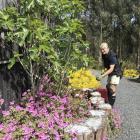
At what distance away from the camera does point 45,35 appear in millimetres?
7098

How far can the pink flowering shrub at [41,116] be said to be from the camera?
20.8 ft

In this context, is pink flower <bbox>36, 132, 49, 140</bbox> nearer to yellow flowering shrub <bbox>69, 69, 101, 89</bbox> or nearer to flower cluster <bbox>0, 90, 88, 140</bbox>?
flower cluster <bbox>0, 90, 88, 140</bbox>

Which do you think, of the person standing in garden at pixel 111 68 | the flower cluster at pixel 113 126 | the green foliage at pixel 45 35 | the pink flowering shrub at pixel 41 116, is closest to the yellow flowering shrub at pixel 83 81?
the person standing in garden at pixel 111 68

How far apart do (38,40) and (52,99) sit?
1.16 meters

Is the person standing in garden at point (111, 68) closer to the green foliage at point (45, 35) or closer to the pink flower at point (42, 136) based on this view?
the green foliage at point (45, 35)

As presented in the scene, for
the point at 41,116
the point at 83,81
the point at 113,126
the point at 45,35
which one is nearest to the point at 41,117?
the point at 41,116

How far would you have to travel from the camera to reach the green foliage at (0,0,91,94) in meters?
7.04

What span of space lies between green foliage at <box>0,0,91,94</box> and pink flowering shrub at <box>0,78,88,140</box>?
496mm

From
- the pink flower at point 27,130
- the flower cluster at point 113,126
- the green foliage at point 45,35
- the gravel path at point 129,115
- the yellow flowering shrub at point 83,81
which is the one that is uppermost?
the green foliage at point 45,35

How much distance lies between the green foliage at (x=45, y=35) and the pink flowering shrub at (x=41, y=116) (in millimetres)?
496

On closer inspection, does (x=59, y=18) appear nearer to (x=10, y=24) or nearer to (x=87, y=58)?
(x=87, y=58)

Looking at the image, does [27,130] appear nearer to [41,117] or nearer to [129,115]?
[41,117]

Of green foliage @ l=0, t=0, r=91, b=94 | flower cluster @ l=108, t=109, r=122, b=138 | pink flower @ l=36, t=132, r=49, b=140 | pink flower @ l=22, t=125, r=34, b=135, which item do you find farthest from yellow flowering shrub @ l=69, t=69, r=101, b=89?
pink flower @ l=36, t=132, r=49, b=140

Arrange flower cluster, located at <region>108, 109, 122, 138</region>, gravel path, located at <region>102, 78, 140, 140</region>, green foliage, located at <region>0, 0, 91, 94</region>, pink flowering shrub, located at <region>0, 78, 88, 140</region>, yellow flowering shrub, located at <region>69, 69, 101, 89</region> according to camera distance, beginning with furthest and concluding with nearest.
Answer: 1. yellow flowering shrub, located at <region>69, 69, 101, 89</region>
2. gravel path, located at <region>102, 78, 140, 140</region>
3. flower cluster, located at <region>108, 109, 122, 138</region>
4. green foliage, located at <region>0, 0, 91, 94</region>
5. pink flowering shrub, located at <region>0, 78, 88, 140</region>
